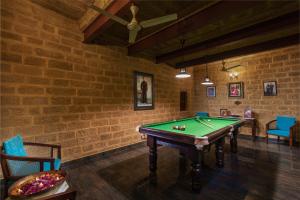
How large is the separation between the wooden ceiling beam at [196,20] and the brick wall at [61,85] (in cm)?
108

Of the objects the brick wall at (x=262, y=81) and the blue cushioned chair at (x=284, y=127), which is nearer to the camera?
the blue cushioned chair at (x=284, y=127)

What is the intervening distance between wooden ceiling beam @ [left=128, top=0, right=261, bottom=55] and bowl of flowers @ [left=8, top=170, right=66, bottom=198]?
291cm

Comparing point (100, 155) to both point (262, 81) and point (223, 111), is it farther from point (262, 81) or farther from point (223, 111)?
point (262, 81)

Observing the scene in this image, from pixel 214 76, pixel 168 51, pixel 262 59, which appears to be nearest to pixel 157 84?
pixel 168 51

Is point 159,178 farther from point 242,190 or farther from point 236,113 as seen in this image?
point 236,113

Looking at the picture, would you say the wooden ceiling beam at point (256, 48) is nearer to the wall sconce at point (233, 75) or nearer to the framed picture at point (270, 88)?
the wall sconce at point (233, 75)

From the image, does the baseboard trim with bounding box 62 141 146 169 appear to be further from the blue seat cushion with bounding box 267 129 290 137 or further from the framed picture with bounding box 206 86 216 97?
the blue seat cushion with bounding box 267 129 290 137

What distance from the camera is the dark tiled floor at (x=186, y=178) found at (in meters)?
2.11

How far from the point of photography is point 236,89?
5.48m

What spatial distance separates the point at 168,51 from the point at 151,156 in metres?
3.27

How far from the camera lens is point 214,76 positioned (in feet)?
20.1

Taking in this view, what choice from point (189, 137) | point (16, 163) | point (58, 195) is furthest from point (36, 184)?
point (189, 137)

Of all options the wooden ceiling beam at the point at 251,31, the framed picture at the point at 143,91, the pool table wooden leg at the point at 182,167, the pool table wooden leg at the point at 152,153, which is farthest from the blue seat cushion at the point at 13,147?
the wooden ceiling beam at the point at 251,31

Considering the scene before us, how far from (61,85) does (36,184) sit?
2.05 m
